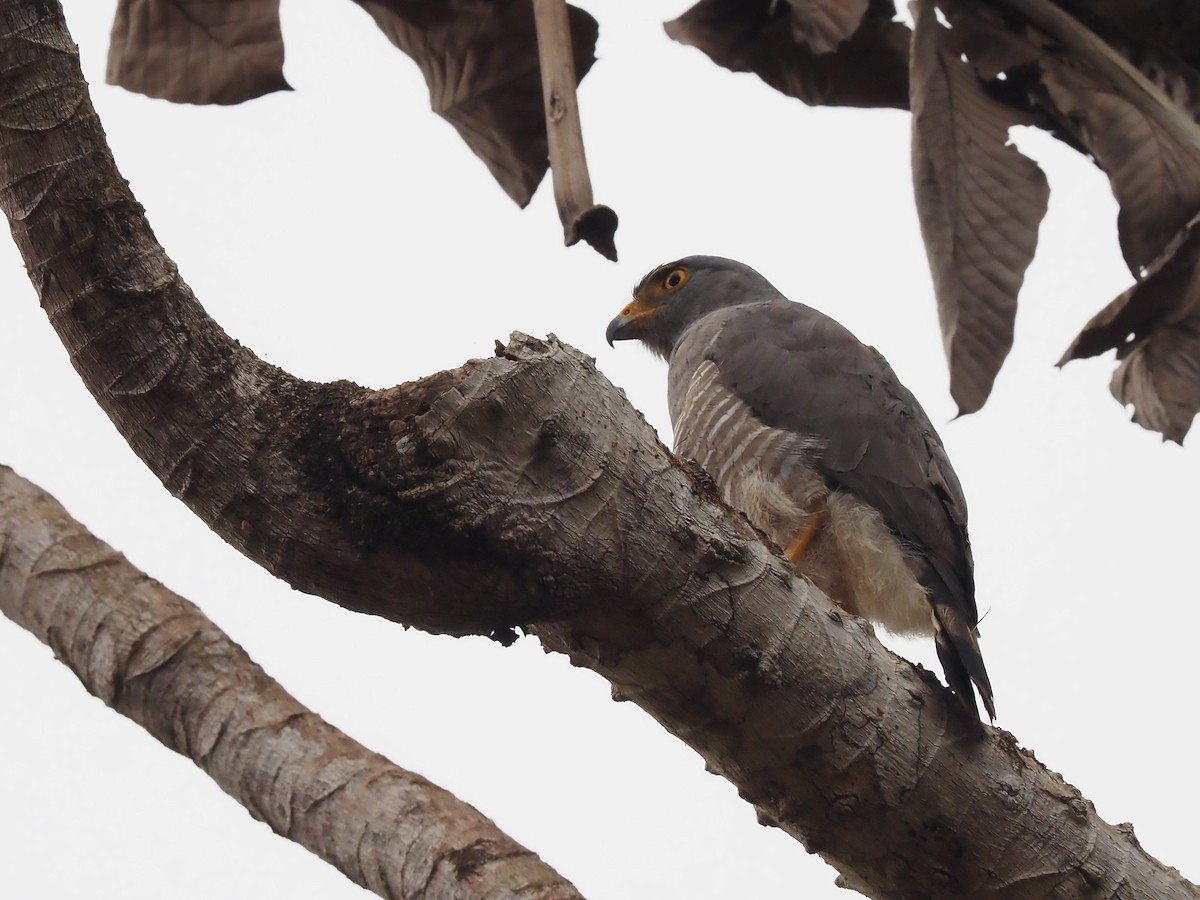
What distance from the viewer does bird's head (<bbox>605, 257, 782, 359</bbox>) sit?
5.03 metres

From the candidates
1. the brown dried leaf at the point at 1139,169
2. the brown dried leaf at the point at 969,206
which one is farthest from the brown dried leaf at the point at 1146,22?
the brown dried leaf at the point at 969,206

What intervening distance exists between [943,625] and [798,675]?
44.6 inches

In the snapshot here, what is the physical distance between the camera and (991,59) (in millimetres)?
3641

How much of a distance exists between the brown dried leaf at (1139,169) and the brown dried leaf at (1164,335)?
72 millimetres

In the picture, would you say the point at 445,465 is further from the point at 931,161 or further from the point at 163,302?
the point at 931,161

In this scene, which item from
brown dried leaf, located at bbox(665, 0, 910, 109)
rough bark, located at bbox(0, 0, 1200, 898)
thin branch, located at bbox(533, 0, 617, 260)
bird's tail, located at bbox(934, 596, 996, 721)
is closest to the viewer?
rough bark, located at bbox(0, 0, 1200, 898)

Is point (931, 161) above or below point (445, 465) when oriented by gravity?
above

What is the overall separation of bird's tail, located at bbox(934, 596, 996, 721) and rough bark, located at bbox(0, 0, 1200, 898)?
24cm

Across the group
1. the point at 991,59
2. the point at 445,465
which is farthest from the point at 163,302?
the point at 991,59

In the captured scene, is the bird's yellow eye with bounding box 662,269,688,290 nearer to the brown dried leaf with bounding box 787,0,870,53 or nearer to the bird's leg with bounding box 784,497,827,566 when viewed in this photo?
the brown dried leaf with bounding box 787,0,870,53

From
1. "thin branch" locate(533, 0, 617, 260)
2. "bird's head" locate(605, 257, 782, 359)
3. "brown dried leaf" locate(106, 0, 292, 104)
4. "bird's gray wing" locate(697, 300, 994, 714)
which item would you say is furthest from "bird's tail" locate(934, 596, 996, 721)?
"brown dried leaf" locate(106, 0, 292, 104)

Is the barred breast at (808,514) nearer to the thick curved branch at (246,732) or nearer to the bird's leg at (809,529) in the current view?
the bird's leg at (809,529)

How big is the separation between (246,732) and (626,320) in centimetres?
358

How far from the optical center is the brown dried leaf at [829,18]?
3.57 meters
